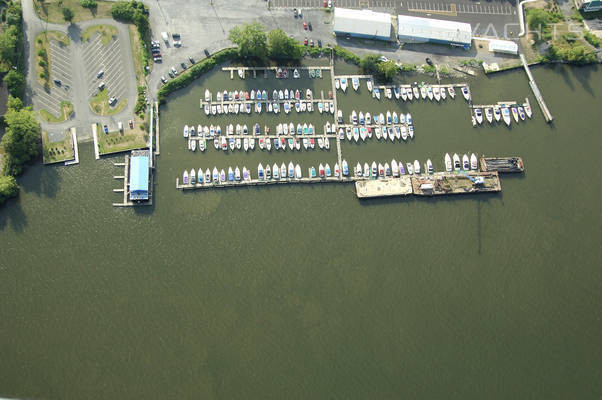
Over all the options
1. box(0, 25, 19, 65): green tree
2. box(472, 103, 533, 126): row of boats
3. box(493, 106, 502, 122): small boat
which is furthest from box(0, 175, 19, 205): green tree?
box(493, 106, 502, 122): small boat

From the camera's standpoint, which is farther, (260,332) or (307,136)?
(307,136)

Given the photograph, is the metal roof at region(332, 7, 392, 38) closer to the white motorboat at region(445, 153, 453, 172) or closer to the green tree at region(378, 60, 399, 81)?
the green tree at region(378, 60, 399, 81)

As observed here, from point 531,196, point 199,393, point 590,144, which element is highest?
point 590,144

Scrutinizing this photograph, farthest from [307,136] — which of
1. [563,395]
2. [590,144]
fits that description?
[563,395]

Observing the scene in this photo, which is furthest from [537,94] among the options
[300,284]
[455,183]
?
[300,284]

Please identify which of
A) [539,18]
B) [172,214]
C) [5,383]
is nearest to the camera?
[5,383]

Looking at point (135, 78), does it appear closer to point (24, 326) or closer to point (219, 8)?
point (219, 8)
